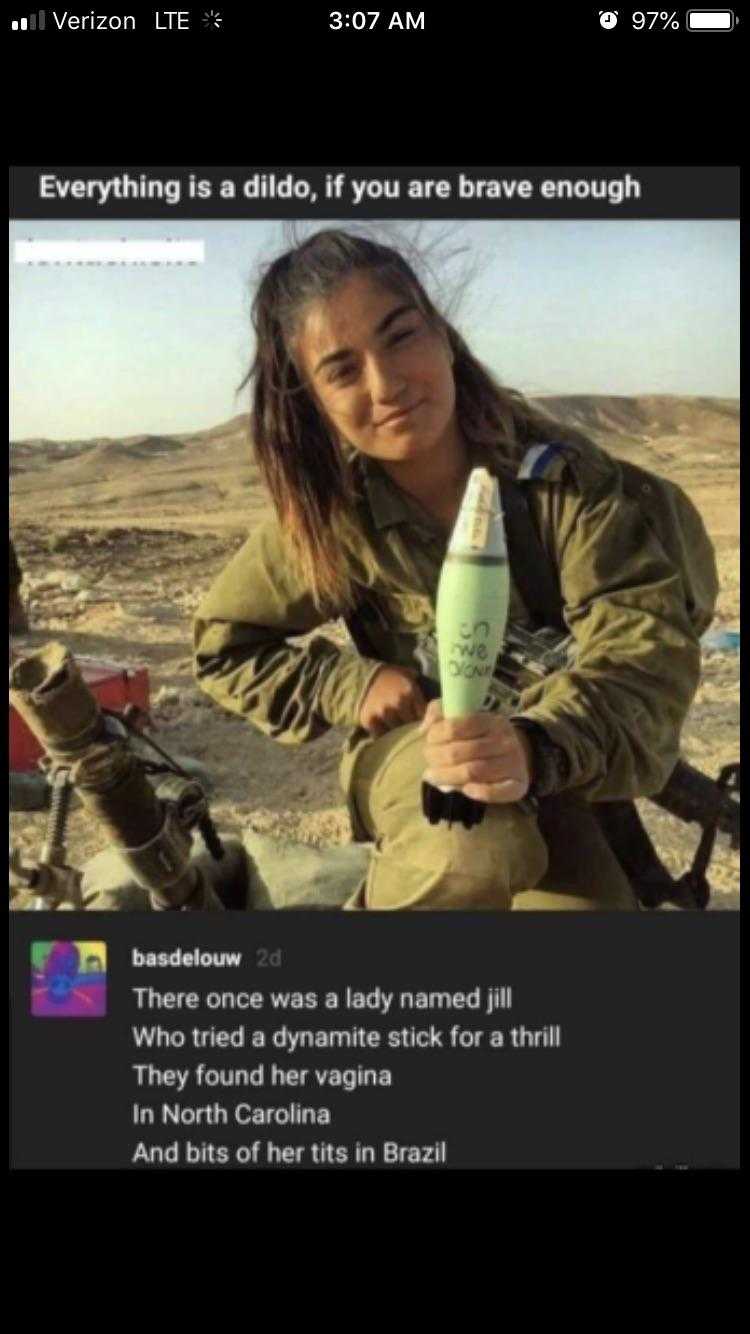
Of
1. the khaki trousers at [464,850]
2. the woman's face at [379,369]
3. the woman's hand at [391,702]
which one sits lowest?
the khaki trousers at [464,850]

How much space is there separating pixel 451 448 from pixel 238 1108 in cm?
139

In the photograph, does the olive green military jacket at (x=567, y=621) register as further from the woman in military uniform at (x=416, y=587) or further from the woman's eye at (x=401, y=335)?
the woman's eye at (x=401, y=335)

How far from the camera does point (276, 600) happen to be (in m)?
3.23

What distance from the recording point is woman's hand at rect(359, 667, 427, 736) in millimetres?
3105

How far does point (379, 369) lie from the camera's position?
9.77 feet

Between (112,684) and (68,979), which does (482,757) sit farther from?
(112,684)

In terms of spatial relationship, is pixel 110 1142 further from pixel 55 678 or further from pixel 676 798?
pixel 676 798

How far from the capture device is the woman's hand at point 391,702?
3105mm

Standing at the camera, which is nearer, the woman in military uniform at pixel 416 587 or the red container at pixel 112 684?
the woman in military uniform at pixel 416 587
